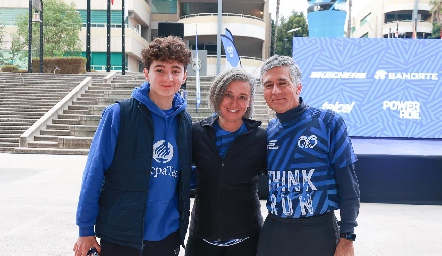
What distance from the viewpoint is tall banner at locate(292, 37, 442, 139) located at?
10211 mm

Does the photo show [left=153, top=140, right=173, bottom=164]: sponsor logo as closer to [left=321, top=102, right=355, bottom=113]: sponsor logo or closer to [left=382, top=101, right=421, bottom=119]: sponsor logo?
[left=321, top=102, right=355, bottom=113]: sponsor logo

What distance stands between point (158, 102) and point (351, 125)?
355 inches

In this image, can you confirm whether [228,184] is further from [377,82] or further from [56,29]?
[56,29]

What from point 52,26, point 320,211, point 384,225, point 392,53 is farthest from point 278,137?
point 52,26

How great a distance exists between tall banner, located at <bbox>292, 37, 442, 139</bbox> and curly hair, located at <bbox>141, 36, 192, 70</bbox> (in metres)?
8.51

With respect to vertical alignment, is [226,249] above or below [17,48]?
below

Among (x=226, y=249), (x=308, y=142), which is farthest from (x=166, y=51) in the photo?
(x=226, y=249)

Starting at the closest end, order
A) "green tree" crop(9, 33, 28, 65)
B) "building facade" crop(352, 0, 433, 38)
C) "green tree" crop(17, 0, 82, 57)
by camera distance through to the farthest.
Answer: "green tree" crop(17, 0, 82, 57), "green tree" crop(9, 33, 28, 65), "building facade" crop(352, 0, 433, 38)

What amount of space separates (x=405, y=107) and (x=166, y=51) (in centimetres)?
971

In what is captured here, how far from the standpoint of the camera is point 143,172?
6.59 ft

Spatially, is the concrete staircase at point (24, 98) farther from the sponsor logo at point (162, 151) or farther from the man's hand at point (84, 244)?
the sponsor logo at point (162, 151)

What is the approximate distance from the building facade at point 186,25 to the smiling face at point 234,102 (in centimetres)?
2970

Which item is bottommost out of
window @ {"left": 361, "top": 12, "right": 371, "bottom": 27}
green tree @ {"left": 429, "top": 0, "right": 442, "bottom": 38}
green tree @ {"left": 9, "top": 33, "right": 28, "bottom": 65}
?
green tree @ {"left": 9, "top": 33, "right": 28, "bottom": 65}

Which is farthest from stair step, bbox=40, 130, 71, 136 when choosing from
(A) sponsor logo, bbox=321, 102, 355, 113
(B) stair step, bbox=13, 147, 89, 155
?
(A) sponsor logo, bbox=321, 102, 355, 113
